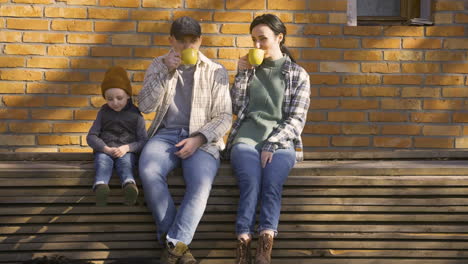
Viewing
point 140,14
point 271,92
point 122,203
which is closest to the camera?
point 122,203

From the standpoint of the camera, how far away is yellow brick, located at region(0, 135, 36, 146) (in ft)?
15.4

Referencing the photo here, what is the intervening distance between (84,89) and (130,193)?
5.11 ft

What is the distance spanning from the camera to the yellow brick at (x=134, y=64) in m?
4.72

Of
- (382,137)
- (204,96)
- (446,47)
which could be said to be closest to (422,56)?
(446,47)

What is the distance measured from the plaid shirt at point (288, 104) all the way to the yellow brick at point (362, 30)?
0.97m

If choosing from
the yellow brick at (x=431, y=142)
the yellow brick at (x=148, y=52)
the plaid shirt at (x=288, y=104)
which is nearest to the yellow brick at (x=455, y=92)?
the yellow brick at (x=431, y=142)

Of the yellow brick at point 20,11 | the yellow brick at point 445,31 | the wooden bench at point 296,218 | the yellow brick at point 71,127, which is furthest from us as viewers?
the yellow brick at point 445,31

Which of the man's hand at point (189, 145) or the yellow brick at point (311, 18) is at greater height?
the yellow brick at point (311, 18)

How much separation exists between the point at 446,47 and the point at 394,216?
1.72 meters

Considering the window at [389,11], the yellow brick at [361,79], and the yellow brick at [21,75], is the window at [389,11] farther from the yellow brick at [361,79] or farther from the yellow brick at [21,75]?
the yellow brick at [21,75]

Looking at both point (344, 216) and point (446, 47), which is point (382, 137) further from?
point (344, 216)

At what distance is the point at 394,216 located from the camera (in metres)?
3.66

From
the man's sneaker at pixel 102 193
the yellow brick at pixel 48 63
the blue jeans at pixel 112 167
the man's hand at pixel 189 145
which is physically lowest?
the man's sneaker at pixel 102 193

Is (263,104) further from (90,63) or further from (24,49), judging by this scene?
(24,49)
